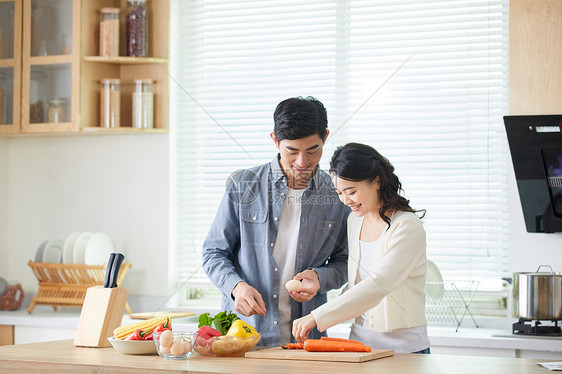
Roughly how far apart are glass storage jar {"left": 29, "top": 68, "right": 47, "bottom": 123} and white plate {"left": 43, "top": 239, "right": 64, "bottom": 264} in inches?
23.2

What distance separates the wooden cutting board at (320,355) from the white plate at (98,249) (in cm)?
173

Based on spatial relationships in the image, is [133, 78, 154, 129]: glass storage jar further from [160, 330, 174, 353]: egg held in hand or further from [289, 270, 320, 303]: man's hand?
[160, 330, 174, 353]: egg held in hand

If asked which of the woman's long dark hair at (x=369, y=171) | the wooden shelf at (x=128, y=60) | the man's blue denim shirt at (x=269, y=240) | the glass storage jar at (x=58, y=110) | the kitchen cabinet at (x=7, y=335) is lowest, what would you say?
the kitchen cabinet at (x=7, y=335)

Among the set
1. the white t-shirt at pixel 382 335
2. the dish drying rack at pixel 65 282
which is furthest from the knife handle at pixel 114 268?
the dish drying rack at pixel 65 282

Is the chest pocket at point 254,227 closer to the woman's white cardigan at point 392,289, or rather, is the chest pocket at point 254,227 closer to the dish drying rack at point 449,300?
the woman's white cardigan at point 392,289

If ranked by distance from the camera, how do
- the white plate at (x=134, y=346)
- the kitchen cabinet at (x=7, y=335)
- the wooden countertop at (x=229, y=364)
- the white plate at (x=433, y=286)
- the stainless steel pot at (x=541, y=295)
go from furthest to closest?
1. the kitchen cabinet at (x=7, y=335)
2. the white plate at (x=433, y=286)
3. the stainless steel pot at (x=541, y=295)
4. the white plate at (x=134, y=346)
5. the wooden countertop at (x=229, y=364)

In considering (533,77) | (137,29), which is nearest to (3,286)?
(137,29)

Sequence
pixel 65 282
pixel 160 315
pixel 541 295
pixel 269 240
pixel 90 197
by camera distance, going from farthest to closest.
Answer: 1. pixel 90 197
2. pixel 65 282
3. pixel 160 315
4. pixel 541 295
5. pixel 269 240

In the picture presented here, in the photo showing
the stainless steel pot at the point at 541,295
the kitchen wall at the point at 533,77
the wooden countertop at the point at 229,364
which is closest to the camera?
the wooden countertop at the point at 229,364

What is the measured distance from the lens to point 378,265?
1.76 meters

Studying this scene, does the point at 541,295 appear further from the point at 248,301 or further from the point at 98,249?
the point at 98,249

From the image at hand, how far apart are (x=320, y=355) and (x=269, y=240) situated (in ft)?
1.49

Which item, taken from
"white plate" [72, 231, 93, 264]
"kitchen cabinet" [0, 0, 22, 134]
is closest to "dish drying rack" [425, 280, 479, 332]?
"white plate" [72, 231, 93, 264]

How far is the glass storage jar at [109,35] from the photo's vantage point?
326 cm
